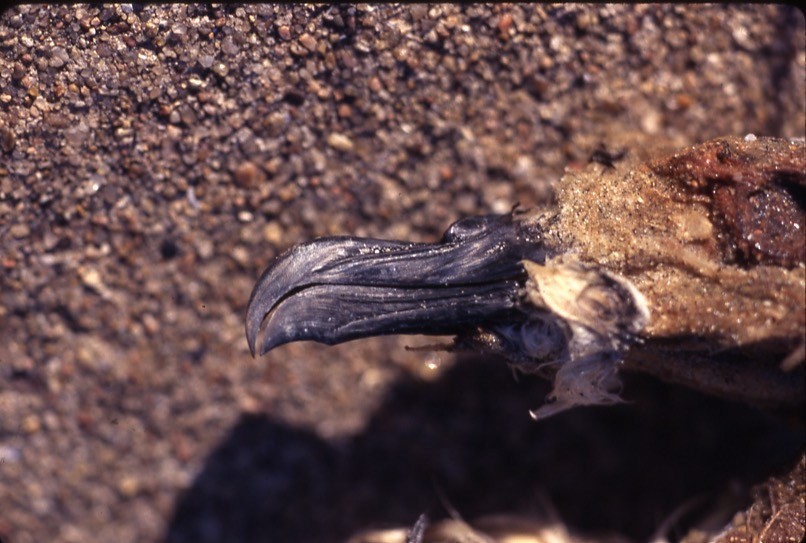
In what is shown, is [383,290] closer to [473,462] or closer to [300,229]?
[300,229]

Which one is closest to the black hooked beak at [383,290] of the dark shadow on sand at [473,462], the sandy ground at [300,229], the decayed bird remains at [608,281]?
the decayed bird remains at [608,281]

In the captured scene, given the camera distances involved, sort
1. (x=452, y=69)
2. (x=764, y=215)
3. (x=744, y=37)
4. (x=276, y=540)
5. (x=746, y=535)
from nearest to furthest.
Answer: (x=764, y=215) → (x=746, y=535) → (x=452, y=69) → (x=744, y=37) → (x=276, y=540)

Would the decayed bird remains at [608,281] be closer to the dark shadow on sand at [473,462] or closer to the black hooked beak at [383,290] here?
the black hooked beak at [383,290]

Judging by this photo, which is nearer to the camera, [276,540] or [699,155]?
[699,155]

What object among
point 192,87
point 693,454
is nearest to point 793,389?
point 693,454

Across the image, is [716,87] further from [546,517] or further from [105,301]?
[105,301]

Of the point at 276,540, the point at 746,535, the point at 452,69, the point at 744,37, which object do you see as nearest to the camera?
the point at 746,535

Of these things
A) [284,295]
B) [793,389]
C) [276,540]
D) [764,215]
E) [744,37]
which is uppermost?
[744,37]
